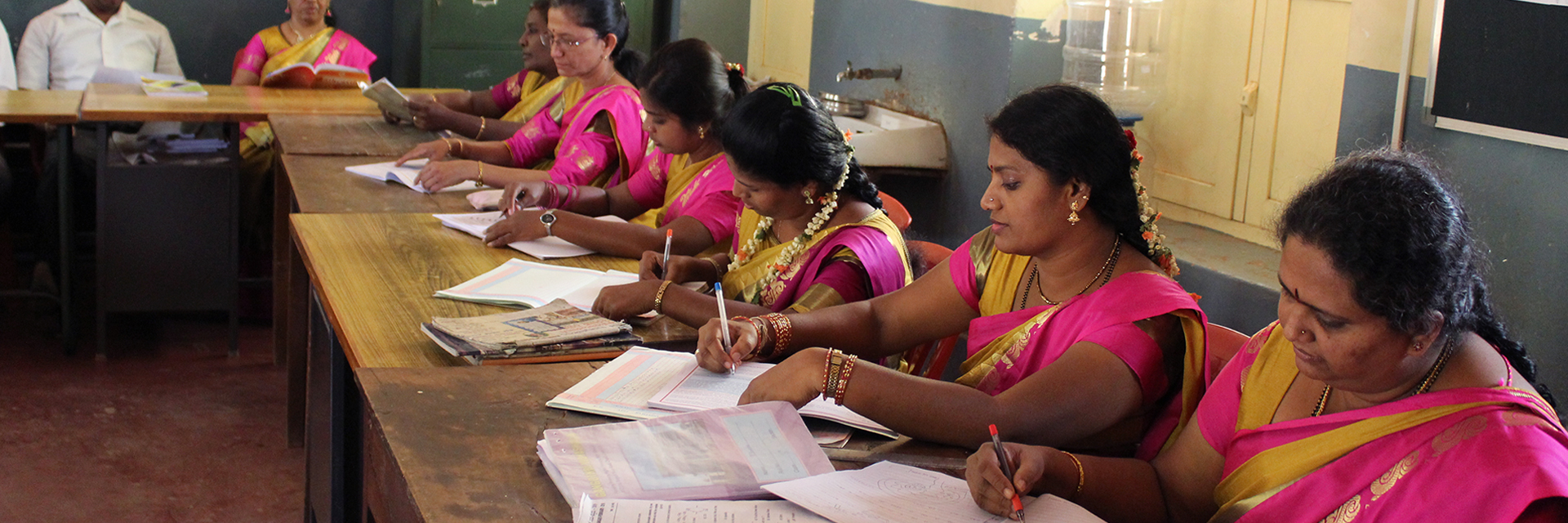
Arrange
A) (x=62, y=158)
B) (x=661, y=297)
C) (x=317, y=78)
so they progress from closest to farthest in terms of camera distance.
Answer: (x=661, y=297), (x=62, y=158), (x=317, y=78)

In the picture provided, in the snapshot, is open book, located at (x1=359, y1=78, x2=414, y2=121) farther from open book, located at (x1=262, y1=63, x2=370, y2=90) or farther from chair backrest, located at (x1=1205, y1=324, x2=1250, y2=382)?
chair backrest, located at (x1=1205, y1=324, x2=1250, y2=382)

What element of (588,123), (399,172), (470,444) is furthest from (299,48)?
(470,444)

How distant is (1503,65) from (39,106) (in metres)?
4.09

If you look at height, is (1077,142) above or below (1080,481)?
above

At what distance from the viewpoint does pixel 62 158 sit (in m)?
3.80

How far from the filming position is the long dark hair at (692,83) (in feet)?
8.10

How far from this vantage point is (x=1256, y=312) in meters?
2.49

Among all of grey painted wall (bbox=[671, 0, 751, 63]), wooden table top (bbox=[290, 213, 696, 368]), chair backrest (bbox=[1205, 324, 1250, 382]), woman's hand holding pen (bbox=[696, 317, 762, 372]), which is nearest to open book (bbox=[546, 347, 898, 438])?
woman's hand holding pen (bbox=[696, 317, 762, 372])

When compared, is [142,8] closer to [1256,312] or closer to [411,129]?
[411,129]

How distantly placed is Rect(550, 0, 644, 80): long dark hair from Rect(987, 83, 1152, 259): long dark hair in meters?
1.71

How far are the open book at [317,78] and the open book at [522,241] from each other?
95.8 inches

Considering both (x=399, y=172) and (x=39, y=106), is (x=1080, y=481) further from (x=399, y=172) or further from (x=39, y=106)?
(x=39, y=106)

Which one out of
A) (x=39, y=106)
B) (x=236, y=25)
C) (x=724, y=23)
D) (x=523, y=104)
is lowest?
(x=39, y=106)

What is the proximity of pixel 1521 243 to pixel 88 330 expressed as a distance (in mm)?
4266
